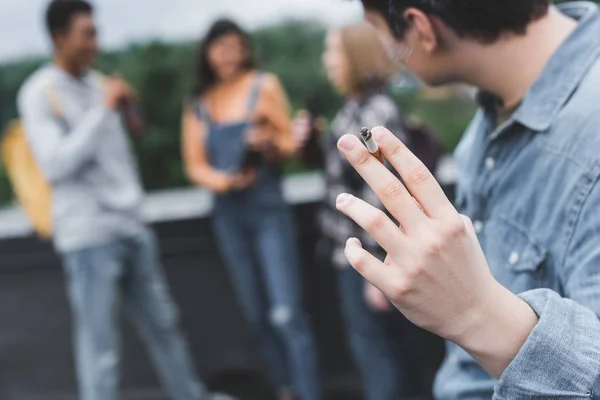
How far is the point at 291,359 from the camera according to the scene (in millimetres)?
3252

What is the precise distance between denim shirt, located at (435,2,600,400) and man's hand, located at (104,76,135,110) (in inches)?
77.4

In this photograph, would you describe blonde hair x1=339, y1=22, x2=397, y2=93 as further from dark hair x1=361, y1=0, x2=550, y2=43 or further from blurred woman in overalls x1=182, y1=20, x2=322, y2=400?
dark hair x1=361, y1=0, x2=550, y2=43

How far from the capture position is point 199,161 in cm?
336

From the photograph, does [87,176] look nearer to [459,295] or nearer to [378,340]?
[378,340]

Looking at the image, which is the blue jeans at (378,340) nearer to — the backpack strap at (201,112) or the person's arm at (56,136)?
the backpack strap at (201,112)

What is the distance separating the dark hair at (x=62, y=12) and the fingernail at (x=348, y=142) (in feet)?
7.67

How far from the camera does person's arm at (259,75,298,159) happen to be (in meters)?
3.25

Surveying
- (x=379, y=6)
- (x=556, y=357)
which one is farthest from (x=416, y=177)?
(x=379, y=6)

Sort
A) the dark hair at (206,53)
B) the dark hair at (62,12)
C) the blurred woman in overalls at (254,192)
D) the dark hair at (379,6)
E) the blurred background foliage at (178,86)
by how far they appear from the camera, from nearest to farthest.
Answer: the dark hair at (379,6) < the dark hair at (62,12) < the blurred woman in overalls at (254,192) < the dark hair at (206,53) < the blurred background foliage at (178,86)

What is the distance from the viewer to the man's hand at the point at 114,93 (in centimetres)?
291

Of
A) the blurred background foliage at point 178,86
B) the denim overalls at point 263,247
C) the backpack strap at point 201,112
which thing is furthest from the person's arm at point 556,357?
the blurred background foliage at point 178,86

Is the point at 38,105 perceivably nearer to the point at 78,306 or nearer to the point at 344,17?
the point at 78,306

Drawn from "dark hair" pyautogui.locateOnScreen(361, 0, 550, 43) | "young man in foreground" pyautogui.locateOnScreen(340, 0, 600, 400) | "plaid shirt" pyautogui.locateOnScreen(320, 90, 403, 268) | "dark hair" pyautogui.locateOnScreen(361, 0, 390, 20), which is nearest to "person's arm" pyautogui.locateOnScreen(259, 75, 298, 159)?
"plaid shirt" pyautogui.locateOnScreen(320, 90, 403, 268)

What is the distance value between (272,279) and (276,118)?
75 centimetres
